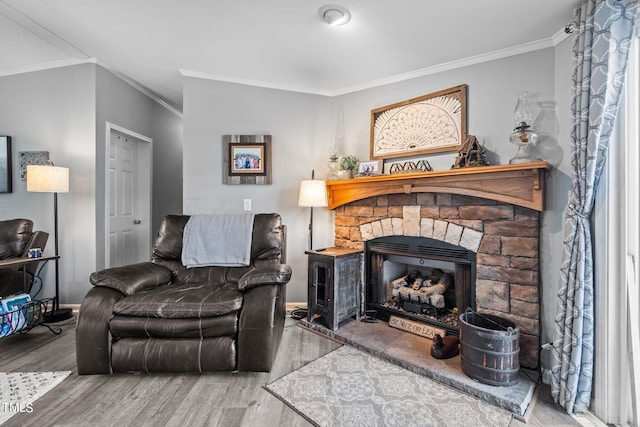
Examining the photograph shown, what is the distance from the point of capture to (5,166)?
2975 millimetres

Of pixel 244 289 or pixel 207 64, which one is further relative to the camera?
pixel 207 64

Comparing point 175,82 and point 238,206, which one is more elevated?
point 175,82

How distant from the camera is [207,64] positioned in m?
2.76

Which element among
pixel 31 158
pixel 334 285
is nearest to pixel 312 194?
pixel 334 285

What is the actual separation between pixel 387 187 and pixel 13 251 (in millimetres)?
3361

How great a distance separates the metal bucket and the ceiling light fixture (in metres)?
2.16

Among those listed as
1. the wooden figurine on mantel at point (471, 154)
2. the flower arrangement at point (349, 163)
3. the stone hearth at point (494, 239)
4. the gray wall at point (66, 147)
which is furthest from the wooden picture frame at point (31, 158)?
the wooden figurine on mantel at point (471, 154)

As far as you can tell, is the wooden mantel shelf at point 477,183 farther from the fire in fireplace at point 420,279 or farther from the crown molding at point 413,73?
the crown molding at point 413,73

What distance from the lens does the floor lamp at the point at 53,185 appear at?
100 inches

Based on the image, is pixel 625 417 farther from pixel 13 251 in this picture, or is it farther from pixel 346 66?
pixel 13 251

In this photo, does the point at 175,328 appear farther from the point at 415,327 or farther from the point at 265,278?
the point at 415,327

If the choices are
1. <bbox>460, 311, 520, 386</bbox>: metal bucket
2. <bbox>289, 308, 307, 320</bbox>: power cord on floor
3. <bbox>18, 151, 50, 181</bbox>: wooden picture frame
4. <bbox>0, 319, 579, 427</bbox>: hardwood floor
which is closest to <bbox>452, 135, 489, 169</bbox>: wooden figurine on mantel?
<bbox>460, 311, 520, 386</bbox>: metal bucket

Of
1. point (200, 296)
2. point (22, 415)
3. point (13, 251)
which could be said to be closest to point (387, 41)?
point (200, 296)

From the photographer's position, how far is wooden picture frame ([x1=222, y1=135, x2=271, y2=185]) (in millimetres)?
3025
